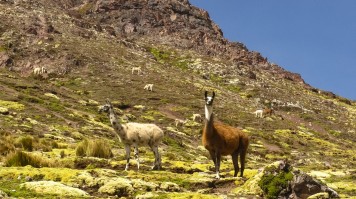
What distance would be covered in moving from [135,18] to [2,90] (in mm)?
106505

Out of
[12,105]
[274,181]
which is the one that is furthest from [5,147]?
[12,105]

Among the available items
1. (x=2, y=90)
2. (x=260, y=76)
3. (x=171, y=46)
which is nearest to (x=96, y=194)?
(x=2, y=90)

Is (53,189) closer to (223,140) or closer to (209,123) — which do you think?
(209,123)

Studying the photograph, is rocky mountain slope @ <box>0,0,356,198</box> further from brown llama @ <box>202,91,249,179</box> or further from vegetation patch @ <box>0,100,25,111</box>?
brown llama @ <box>202,91,249,179</box>

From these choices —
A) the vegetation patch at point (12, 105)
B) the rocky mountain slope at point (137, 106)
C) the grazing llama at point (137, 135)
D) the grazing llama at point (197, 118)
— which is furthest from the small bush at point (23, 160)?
the grazing llama at point (197, 118)

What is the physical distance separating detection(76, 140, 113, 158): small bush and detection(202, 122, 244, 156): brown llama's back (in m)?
8.17

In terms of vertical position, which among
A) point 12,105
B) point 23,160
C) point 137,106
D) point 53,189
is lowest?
point 53,189

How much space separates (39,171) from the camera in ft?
49.5

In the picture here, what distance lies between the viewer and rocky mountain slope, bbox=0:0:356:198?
1541 cm

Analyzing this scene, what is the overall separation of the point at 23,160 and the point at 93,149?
5509 millimetres

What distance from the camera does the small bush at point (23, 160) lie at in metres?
17.6

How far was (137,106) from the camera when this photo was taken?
6112cm

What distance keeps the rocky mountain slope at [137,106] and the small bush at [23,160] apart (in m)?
0.04

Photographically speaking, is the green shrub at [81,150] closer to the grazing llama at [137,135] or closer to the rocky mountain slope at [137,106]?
the rocky mountain slope at [137,106]
